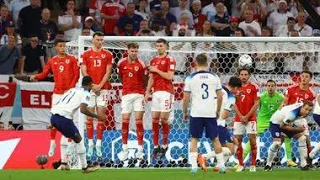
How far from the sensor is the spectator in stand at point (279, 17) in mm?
28047

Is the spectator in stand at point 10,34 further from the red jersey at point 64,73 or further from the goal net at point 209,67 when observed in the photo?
the red jersey at point 64,73

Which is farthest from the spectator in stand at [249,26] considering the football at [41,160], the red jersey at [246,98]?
the football at [41,160]

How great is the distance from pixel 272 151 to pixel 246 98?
108 cm

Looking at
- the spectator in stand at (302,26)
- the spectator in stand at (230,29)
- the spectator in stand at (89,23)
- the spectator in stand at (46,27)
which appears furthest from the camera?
the spectator in stand at (302,26)

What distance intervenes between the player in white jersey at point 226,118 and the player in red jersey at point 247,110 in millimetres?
505

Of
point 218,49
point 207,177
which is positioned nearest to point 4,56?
point 218,49

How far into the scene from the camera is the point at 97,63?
22.4 m

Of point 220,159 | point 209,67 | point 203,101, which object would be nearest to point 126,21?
point 209,67

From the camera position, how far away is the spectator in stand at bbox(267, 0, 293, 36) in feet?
→ 92.0

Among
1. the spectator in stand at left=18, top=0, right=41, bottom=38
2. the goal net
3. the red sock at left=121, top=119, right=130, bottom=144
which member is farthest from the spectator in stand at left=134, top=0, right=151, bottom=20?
the red sock at left=121, top=119, right=130, bottom=144

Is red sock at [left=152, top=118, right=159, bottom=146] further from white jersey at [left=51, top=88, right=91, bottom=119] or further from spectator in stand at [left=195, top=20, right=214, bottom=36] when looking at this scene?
spectator in stand at [left=195, top=20, right=214, bottom=36]

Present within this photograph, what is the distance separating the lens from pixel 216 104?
19578 mm

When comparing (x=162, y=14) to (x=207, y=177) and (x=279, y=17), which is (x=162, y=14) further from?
(x=207, y=177)

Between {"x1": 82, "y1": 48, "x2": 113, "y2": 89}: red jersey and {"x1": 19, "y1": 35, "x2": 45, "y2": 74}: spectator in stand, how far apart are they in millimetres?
3628
